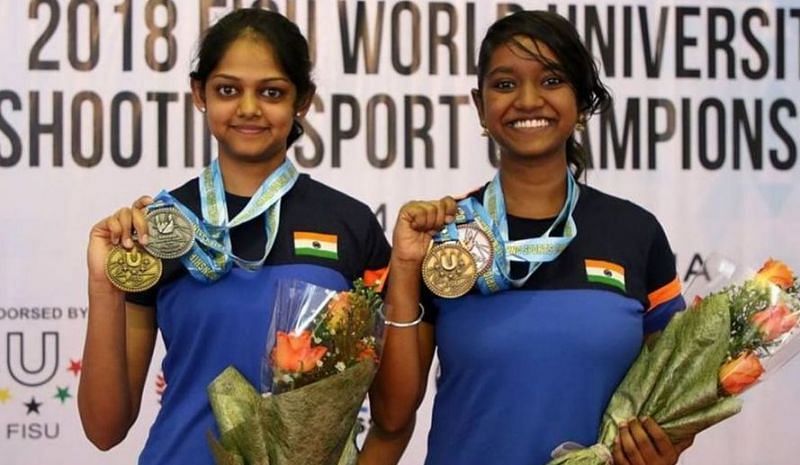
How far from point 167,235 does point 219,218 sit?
0.33 feet

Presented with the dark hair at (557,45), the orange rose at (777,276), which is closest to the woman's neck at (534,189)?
the dark hair at (557,45)

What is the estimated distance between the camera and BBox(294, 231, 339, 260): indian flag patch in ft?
6.00

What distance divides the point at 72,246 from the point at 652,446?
183 centimetres

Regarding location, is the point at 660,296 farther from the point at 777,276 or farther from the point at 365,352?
the point at 365,352

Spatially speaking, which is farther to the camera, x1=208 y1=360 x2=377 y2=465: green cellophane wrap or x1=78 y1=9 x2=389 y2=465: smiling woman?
x1=78 y1=9 x2=389 y2=465: smiling woman

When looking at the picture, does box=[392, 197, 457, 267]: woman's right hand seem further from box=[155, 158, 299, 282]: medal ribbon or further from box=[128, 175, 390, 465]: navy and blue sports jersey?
box=[155, 158, 299, 282]: medal ribbon

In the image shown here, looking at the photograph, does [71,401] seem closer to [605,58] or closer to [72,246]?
[72,246]

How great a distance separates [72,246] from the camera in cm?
301

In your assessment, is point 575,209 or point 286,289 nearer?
point 286,289

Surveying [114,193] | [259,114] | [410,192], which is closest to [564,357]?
[259,114]

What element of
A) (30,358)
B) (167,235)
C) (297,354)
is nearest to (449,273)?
(297,354)

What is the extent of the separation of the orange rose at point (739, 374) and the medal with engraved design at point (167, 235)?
84cm

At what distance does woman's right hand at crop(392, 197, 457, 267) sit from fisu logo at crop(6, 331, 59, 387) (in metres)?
1.52

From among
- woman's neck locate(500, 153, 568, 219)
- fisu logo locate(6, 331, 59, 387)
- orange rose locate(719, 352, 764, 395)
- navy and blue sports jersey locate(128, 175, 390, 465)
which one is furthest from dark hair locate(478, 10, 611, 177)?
fisu logo locate(6, 331, 59, 387)
